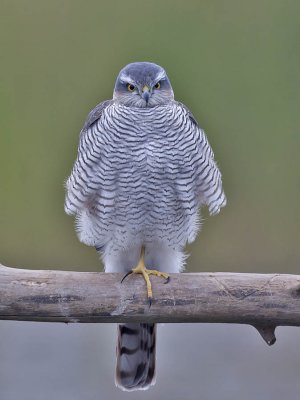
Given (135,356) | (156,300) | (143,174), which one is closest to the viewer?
(156,300)

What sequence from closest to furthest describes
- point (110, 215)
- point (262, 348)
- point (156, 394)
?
point (110, 215) < point (156, 394) < point (262, 348)

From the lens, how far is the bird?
284 centimetres

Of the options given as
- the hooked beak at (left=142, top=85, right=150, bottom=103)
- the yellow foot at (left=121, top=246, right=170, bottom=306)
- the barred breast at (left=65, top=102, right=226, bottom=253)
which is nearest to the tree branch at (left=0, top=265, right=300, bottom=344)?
the yellow foot at (left=121, top=246, right=170, bottom=306)

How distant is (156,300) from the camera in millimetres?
2666

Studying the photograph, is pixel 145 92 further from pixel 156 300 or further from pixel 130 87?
pixel 156 300

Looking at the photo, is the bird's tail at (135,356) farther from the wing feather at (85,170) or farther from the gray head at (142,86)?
the gray head at (142,86)

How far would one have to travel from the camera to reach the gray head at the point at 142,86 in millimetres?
2877

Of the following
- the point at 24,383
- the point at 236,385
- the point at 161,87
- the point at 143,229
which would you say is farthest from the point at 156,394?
the point at 161,87

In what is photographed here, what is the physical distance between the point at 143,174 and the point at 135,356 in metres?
0.67

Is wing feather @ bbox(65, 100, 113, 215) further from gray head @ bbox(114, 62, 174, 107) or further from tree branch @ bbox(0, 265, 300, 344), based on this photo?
tree branch @ bbox(0, 265, 300, 344)

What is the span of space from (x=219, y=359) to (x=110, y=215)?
1626mm

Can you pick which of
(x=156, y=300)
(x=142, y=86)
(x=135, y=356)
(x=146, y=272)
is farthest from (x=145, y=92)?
(x=135, y=356)

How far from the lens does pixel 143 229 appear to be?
9.72 ft

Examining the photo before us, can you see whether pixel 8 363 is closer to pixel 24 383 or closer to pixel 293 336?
pixel 24 383
